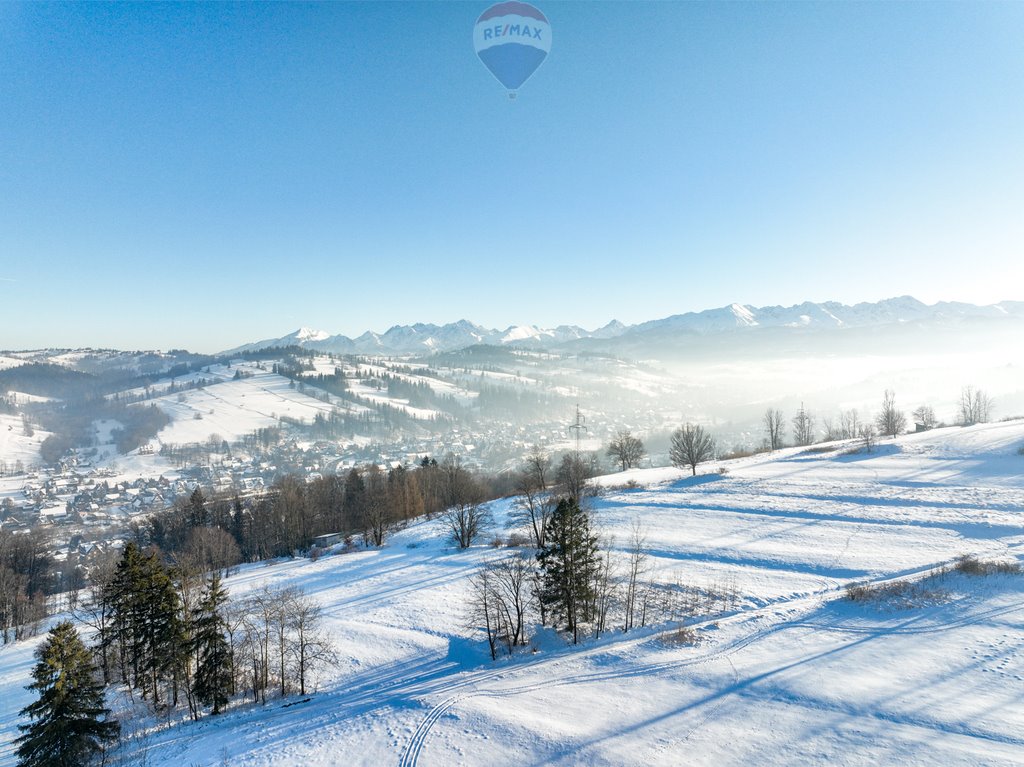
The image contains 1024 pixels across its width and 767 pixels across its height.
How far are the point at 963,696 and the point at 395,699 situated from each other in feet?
72.0

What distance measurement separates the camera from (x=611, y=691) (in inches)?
742

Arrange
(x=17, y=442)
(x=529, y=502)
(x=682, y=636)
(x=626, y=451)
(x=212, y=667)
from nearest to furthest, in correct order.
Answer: (x=682, y=636) → (x=212, y=667) → (x=529, y=502) → (x=626, y=451) → (x=17, y=442)

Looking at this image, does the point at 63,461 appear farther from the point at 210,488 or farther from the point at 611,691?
the point at 611,691

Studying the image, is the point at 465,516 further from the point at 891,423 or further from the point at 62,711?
the point at 891,423

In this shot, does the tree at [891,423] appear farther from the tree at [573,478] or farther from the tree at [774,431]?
the tree at [573,478]

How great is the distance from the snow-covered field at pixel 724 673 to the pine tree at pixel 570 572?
7.47 ft

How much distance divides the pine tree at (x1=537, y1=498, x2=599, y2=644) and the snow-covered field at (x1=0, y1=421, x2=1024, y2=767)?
2.28m

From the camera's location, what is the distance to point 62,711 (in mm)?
16203

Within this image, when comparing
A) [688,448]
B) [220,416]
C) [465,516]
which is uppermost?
[688,448]

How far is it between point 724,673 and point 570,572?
30.3 ft

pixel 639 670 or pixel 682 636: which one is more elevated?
pixel 682 636

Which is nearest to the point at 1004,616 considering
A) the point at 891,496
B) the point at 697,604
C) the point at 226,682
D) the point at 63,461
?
the point at 697,604

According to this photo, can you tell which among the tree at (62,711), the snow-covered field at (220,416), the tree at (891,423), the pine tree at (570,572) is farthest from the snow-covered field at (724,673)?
the snow-covered field at (220,416)

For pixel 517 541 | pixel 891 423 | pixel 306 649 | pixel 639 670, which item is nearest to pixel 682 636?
pixel 639 670
